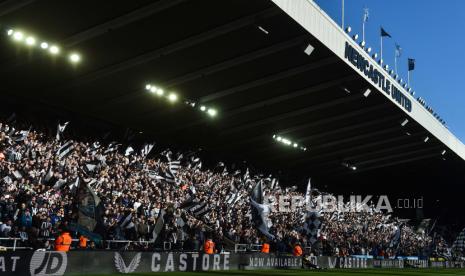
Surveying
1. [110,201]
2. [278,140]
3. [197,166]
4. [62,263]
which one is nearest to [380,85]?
[278,140]

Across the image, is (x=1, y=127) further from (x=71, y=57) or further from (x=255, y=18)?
(x=255, y=18)

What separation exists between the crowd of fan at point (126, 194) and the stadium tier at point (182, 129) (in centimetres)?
10

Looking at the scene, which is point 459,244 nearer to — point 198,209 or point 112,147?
point 198,209

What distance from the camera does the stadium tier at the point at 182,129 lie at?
2150 cm

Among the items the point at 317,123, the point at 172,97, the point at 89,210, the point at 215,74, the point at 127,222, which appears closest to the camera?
the point at 89,210

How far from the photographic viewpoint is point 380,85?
32094mm

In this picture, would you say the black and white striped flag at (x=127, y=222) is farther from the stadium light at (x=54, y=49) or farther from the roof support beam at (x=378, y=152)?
the roof support beam at (x=378, y=152)

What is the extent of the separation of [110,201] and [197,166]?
39.5 ft

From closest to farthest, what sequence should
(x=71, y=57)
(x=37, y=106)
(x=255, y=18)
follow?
(x=255, y=18) < (x=71, y=57) < (x=37, y=106)

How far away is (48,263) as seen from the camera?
15492 mm

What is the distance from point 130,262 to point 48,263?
386cm

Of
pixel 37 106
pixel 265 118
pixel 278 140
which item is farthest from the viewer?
pixel 278 140

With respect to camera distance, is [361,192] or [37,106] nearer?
[37,106]

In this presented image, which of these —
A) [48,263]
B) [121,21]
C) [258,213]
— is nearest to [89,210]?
[48,263]
